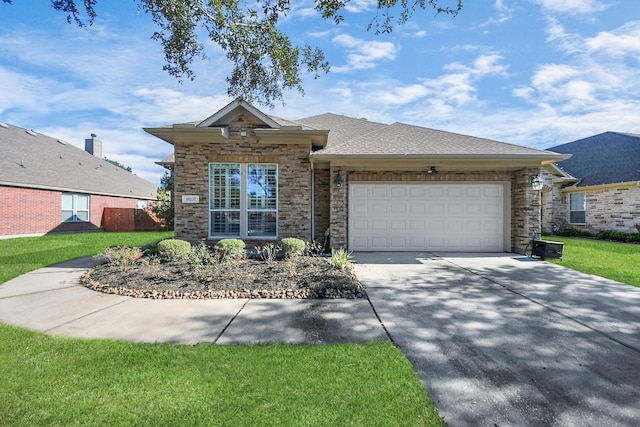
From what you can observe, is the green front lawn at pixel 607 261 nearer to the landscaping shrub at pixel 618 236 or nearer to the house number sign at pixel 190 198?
the landscaping shrub at pixel 618 236

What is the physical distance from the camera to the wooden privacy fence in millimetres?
20922

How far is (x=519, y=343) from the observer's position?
3531mm

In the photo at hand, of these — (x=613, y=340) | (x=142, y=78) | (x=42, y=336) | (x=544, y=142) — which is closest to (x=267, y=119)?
(x=142, y=78)

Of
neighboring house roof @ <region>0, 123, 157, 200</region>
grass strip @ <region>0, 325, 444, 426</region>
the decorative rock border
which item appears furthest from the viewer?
neighboring house roof @ <region>0, 123, 157, 200</region>

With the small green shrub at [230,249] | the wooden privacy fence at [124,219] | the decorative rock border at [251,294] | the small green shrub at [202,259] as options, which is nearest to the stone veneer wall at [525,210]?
the decorative rock border at [251,294]

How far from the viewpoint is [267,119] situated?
922cm

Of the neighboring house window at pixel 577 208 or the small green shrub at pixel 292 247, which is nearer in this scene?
the small green shrub at pixel 292 247

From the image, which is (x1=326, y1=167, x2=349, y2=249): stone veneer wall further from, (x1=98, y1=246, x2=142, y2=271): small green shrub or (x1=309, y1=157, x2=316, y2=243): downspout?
(x1=98, y1=246, x2=142, y2=271): small green shrub

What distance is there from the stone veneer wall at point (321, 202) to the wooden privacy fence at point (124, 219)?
15929 millimetres

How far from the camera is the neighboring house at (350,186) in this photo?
9.15 m

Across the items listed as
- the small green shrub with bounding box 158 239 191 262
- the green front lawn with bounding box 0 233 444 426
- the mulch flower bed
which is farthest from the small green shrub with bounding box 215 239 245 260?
the green front lawn with bounding box 0 233 444 426

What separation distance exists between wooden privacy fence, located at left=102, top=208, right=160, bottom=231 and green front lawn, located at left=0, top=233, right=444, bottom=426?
19.9m

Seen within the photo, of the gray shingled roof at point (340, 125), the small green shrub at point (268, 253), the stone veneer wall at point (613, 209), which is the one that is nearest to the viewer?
the small green shrub at point (268, 253)

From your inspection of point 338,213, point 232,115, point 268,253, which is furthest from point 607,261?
point 232,115
